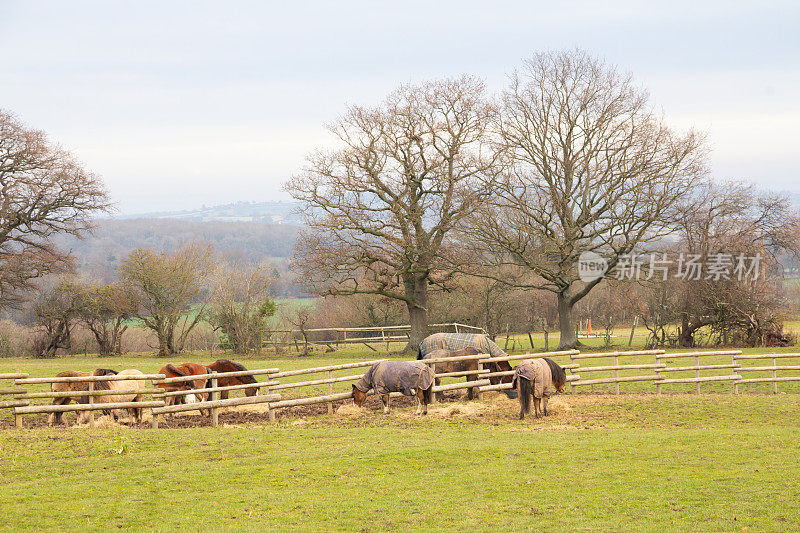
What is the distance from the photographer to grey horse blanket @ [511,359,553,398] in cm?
1340

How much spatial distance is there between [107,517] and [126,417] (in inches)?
300

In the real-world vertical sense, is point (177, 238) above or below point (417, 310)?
above

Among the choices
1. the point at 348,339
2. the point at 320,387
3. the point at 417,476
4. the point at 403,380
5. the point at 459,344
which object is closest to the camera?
the point at 417,476

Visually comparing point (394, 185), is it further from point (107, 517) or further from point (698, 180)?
point (107, 517)

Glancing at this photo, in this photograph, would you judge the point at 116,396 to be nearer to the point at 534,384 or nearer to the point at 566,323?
the point at 534,384

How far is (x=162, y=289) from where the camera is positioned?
34688 millimetres

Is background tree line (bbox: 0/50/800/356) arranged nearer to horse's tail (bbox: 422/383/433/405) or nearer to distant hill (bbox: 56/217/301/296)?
horse's tail (bbox: 422/383/433/405)

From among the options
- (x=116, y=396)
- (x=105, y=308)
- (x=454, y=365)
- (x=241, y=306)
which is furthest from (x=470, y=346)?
(x=105, y=308)

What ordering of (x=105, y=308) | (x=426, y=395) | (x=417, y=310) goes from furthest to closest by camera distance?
(x=105, y=308), (x=417, y=310), (x=426, y=395)

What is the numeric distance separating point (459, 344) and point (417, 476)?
Answer: 828cm

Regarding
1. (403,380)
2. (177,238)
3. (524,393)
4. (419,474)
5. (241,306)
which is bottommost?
(419,474)

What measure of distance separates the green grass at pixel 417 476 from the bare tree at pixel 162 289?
23.0m

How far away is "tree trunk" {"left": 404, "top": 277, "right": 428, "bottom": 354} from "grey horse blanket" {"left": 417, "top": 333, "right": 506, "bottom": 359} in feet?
45.8

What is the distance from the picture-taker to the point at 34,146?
34.3 metres
